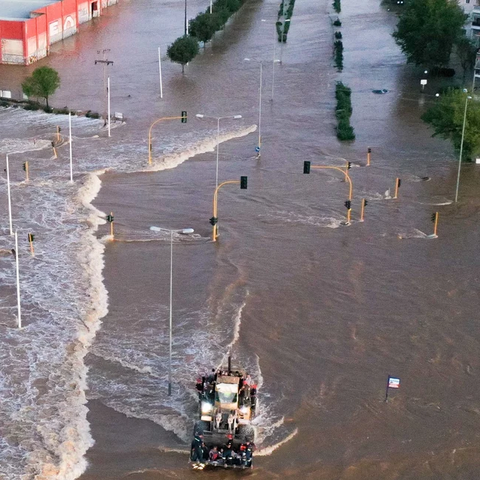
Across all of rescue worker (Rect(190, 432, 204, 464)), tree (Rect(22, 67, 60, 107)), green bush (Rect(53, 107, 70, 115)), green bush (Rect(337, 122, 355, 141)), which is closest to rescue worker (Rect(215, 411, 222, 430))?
rescue worker (Rect(190, 432, 204, 464))

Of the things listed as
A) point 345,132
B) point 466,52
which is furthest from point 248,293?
point 466,52

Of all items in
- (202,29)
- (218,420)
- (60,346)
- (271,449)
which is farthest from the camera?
(202,29)

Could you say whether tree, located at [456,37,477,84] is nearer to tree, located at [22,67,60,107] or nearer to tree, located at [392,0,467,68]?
tree, located at [392,0,467,68]

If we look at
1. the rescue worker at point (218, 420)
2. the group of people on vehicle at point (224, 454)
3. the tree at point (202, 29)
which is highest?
the tree at point (202, 29)

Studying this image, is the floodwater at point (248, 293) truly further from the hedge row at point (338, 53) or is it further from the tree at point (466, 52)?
the hedge row at point (338, 53)

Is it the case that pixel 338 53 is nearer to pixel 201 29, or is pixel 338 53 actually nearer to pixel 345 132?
pixel 201 29

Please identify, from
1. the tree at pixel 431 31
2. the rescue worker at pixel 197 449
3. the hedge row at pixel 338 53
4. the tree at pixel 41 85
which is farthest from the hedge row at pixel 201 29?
the rescue worker at pixel 197 449

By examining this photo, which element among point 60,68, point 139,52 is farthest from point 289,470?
point 139,52
